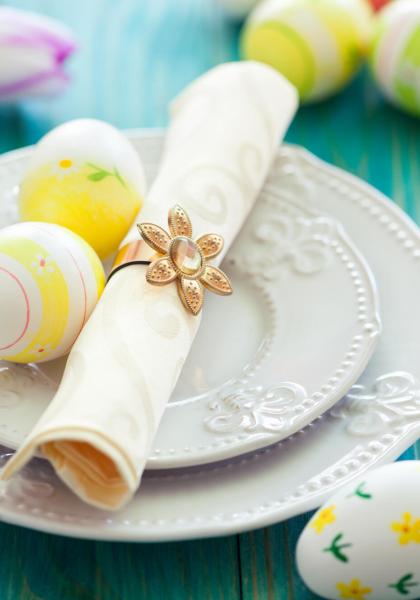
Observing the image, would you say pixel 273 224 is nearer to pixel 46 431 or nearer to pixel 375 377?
pixel 375 377

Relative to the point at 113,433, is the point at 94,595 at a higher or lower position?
lower

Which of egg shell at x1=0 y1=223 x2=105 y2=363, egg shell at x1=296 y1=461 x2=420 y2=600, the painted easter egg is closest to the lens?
egg shell at x1=296 y1=461 x2=420 y2=600

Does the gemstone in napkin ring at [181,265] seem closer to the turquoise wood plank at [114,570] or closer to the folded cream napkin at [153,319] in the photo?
the folded cream napkin at [153,319]

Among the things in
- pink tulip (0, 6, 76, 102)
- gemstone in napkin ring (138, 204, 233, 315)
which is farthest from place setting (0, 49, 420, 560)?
pink tulip (0, 6, 76, 102)

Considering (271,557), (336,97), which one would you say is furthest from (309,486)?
(336,97)

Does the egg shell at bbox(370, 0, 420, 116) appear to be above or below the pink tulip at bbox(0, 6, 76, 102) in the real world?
above

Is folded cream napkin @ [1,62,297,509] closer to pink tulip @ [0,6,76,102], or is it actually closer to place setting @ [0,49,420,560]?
place setting @ [0,49,420,560]

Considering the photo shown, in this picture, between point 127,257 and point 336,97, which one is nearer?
point 127,257

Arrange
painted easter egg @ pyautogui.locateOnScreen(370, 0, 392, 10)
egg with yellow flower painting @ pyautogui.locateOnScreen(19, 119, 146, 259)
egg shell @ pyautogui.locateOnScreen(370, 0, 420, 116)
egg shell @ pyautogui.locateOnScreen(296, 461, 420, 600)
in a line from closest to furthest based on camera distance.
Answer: egg shell @ pyautogui.locateOnScreen(296, 461, 420, 600) < egg with yellow flower painting @ pyautogui.locateOnScreen(19, 119, 146, 259) < egg shell @ pyautogui.locateOnScreen(370, 0, 420, 116) < painted easter egg @ pyautogui.locateOnScreen(370, 0, 392, 10)
